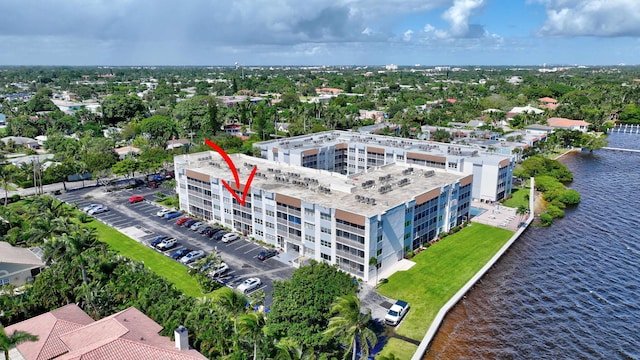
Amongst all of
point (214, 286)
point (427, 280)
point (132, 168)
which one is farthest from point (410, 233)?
point (132, 168)

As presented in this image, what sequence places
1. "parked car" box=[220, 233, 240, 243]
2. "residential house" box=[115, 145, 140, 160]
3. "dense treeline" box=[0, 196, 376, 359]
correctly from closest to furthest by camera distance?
"dense treeline" box=[0, 196, 376, 359], "parked car" box=[220, 233, 240, 243], "residential house" box=[115, 145, 140, 160]

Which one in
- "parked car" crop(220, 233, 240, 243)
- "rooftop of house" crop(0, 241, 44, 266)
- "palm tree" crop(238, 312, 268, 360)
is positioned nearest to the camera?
"palm tree" crop(238, 312, 268, 360)

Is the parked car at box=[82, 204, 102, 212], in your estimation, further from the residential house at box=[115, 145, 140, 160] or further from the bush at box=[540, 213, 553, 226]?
the bush at box=[540, 213, 553, 226]

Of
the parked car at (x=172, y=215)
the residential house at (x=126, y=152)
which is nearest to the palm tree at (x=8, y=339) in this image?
the parked car at (x=172, y=215)

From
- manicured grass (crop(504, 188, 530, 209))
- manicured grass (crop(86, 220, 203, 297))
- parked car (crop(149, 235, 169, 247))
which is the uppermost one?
parked car (crop(149, 235, 169, 247))

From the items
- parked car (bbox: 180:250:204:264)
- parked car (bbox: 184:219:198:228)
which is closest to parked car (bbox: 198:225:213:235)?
parked car (bbox: 184:219:198:228)

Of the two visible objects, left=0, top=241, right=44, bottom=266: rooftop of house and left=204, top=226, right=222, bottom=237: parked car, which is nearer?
left=0, top=241, right=44, bottom=266: rooftop of house

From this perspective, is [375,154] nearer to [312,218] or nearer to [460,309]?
[312,218]
